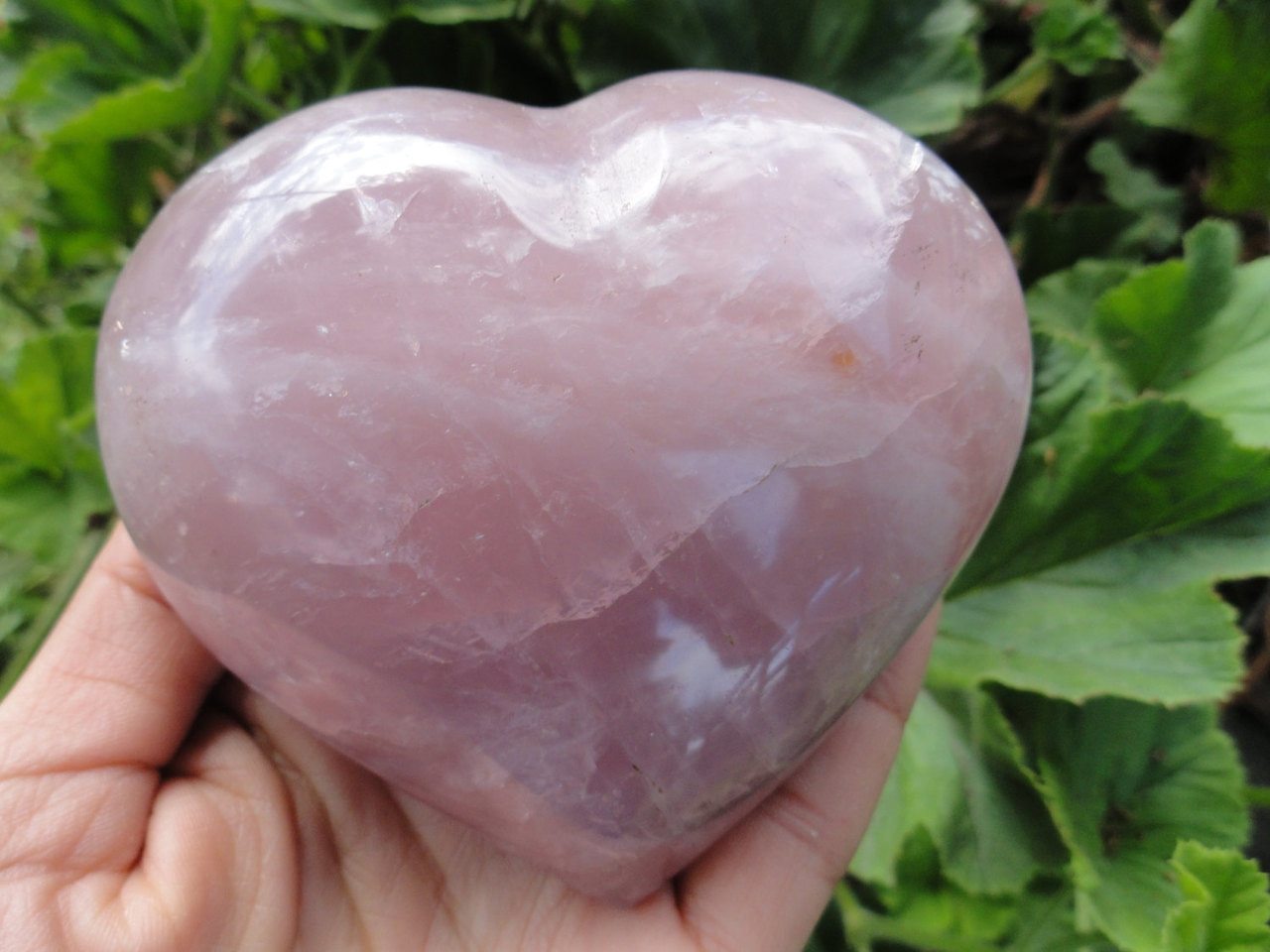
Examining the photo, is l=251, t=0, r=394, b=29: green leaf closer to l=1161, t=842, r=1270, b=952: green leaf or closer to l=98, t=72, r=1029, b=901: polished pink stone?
l=98, t=72, r=1029, b=901: polished pink stone

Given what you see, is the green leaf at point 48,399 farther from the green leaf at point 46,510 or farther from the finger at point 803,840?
the finger at point 803,840

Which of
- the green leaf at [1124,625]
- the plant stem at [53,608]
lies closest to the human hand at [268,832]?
the green leaf at [1124,625]

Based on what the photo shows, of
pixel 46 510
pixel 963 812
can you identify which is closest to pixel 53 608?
pixel 46 510

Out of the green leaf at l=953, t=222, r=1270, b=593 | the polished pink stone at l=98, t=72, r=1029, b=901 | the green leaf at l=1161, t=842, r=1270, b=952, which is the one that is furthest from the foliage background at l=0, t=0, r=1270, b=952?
the polished pink stone at l=98, t=72, r=1029, b=901

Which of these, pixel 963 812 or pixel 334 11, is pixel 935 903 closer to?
pixel 963 812

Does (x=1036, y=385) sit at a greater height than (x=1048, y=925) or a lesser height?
greater

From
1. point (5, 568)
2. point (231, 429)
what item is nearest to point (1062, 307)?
point (231, 429)

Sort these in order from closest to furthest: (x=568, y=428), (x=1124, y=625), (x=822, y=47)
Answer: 1. (x=568, y=428)
2. (x=1124, y=625)
3. (x=822, y=47)
